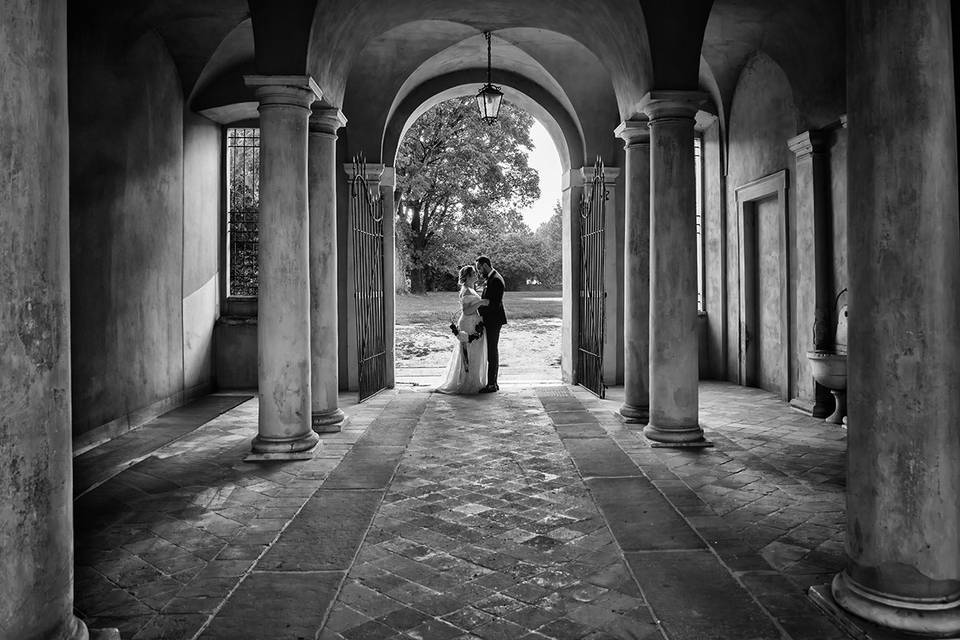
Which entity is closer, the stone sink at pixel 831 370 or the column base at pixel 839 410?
the stone sink at pixel 831 370

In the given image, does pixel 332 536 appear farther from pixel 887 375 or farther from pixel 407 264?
pixel 407 264

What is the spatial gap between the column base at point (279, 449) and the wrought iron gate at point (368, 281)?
2946mm

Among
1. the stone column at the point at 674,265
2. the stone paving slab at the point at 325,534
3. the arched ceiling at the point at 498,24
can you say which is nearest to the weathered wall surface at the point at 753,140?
the arched ceiling at the point at 498,24

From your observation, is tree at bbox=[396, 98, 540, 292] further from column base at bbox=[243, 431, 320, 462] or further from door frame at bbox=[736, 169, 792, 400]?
column base at bbox=[243, 431, 320, 462]

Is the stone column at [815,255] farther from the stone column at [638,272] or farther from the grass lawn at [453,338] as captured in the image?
the grass lawn at [453,338]

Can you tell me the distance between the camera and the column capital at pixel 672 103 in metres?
6.57

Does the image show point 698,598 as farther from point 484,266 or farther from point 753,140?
point 753,140

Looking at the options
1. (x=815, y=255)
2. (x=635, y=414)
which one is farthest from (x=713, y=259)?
(x=635, y=414)

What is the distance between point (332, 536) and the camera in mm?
4176

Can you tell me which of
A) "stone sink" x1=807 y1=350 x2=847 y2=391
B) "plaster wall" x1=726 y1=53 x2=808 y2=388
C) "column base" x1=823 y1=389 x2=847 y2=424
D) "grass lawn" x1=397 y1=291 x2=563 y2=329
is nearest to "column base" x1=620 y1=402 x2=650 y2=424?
"stone sink" x1=807 y1=350 x2=847 y2=391

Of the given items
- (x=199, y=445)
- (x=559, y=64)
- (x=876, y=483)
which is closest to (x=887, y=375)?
(x=876, y=483)

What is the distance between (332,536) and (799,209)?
7406 mm

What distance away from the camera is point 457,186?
95.7 ft

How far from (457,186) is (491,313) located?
19401 mm
